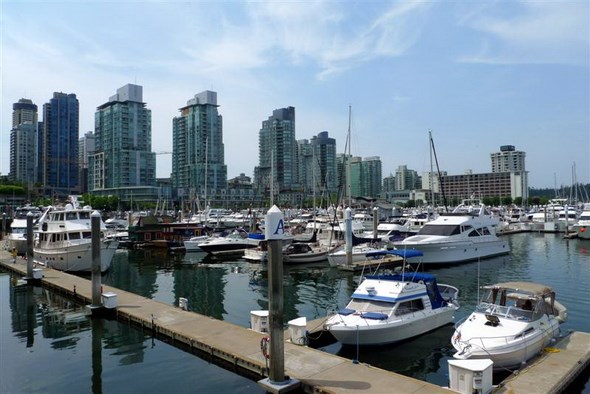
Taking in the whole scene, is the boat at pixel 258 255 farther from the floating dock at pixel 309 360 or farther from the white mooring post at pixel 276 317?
the white mooring post at pixel 276 317

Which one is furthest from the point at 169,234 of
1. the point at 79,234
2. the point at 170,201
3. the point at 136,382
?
the point at 170,201

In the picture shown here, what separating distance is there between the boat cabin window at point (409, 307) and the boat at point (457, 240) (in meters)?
19.1

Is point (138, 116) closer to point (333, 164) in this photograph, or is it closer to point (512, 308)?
point (333, 164)

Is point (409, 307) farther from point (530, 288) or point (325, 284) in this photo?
point (325, 284)

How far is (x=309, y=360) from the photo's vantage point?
13062 millimetres

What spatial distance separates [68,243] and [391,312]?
93.1 ft

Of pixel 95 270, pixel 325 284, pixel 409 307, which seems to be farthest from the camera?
pixel 325 284

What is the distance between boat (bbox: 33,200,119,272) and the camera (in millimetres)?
34312

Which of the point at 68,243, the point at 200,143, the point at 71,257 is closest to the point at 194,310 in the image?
the point at 71,257

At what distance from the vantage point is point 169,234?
55.3m

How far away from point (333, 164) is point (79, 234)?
158 meters

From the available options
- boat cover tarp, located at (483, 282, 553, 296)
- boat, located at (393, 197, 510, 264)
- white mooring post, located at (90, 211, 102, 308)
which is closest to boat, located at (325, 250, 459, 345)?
boat cover tarp, located at (483, 282, 553, 296)

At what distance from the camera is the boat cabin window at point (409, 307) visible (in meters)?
16.9

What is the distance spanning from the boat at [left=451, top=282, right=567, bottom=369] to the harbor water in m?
1.57
